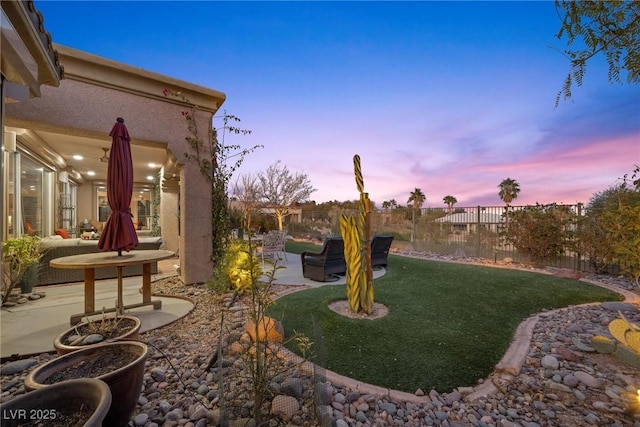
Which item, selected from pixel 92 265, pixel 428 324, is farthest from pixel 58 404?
pixel 428 324

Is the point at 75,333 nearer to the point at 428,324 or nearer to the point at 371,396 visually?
the point at 371,396

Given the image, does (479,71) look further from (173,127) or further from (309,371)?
(309,371)

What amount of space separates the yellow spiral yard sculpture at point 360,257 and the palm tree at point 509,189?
22.8 meters

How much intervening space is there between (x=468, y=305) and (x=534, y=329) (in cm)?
94

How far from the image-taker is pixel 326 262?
6.24 metres

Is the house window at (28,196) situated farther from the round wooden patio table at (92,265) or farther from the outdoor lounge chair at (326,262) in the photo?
the outdoor lounge chair at (326,262)

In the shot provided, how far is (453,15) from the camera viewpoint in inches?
235

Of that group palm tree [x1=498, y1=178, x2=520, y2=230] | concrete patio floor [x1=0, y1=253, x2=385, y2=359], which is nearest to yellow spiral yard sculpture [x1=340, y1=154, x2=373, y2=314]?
concrete patio floor [x1=0, y1=253, x2=385, y2=359]

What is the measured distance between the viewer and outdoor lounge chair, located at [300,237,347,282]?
615 centimetres

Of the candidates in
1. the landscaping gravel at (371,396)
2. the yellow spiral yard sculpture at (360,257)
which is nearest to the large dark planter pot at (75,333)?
the landscaping gravel at (371,396)

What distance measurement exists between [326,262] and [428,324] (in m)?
3.01

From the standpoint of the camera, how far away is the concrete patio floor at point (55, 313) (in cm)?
298

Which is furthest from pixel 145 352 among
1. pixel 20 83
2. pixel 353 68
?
pixel 353 68

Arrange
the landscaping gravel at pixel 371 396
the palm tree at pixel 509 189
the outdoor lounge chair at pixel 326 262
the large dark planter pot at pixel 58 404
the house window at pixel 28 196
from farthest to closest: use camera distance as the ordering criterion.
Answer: the palm tree at pixel 509 189, the outdoor lounge chair at pixel 326 262, the house window at pixel 28 196, the landscaping gravel at pixel 371 396, the large dark planter pot at pixel 58 404
